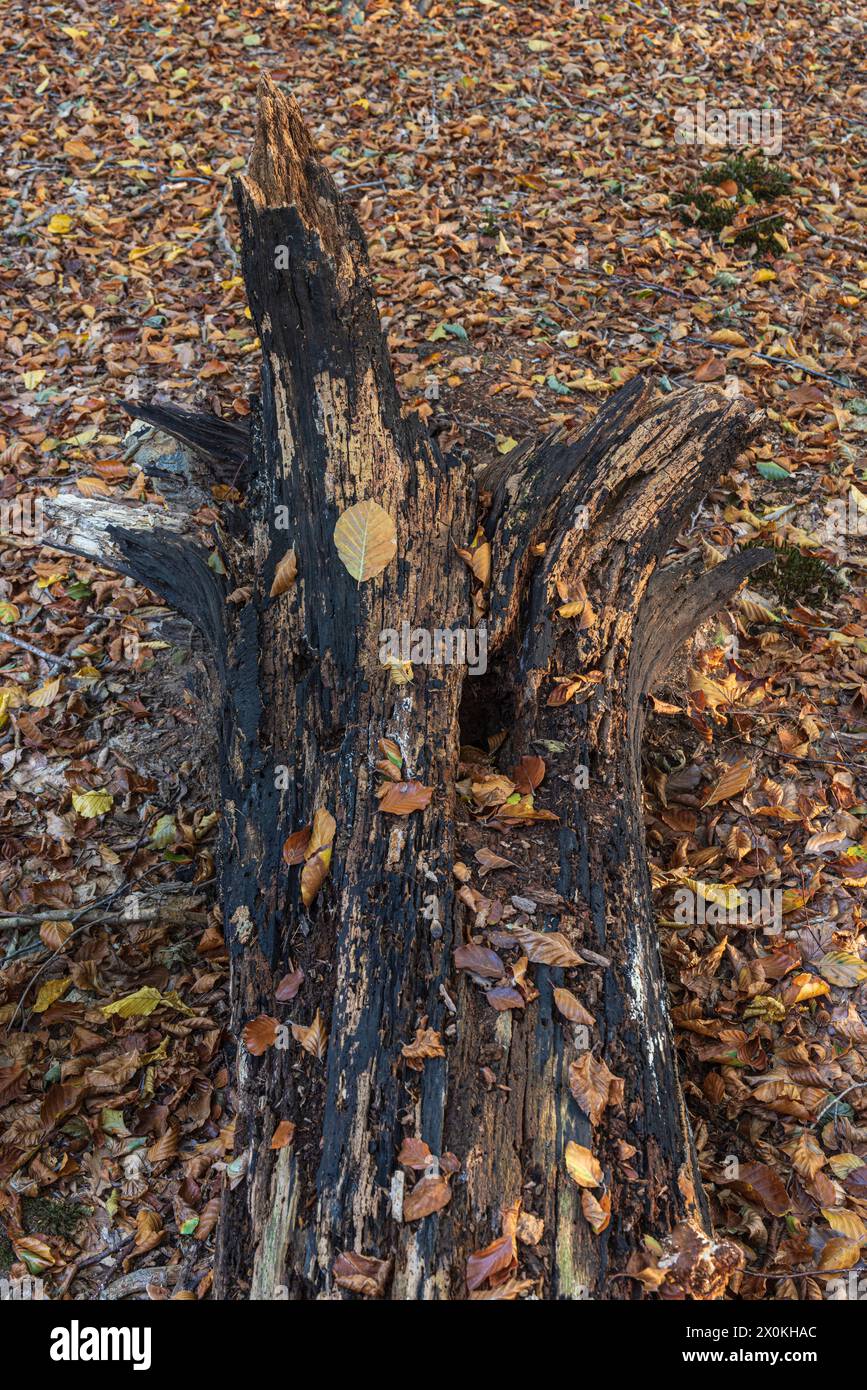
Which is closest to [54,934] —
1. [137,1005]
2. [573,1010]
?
[137,1005]

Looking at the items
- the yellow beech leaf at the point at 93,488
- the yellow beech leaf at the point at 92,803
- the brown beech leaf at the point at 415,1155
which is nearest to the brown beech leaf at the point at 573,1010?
the brown beech leaf at the point at 415,1155

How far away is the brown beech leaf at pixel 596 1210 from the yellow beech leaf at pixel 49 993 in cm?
209

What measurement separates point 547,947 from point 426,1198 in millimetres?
739

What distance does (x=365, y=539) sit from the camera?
3.48 meters

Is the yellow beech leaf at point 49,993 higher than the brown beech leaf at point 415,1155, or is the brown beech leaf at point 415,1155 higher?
the yellow beech leaf at point 49,993

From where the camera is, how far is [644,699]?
12.4ft

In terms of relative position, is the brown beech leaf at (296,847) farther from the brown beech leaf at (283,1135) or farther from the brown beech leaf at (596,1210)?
the brown beech leaf at (596,1210)

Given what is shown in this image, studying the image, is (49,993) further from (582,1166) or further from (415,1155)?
(582,1166)

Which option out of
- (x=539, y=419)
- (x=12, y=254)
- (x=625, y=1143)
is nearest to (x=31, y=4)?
(x=12, y=254)

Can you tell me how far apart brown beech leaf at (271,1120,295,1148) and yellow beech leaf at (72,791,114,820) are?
203 cm

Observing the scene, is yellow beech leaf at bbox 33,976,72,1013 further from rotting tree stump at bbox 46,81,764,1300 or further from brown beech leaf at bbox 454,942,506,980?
brown beech leaf at bbox 454,942,506,980

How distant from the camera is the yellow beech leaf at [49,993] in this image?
3.51 m

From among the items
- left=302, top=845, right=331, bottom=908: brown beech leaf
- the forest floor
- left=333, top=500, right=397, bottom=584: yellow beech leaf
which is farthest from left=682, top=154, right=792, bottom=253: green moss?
left=302, top=845, right=331, bottom=908: brown beech leaf

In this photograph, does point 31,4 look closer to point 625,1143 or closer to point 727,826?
point 727,826
